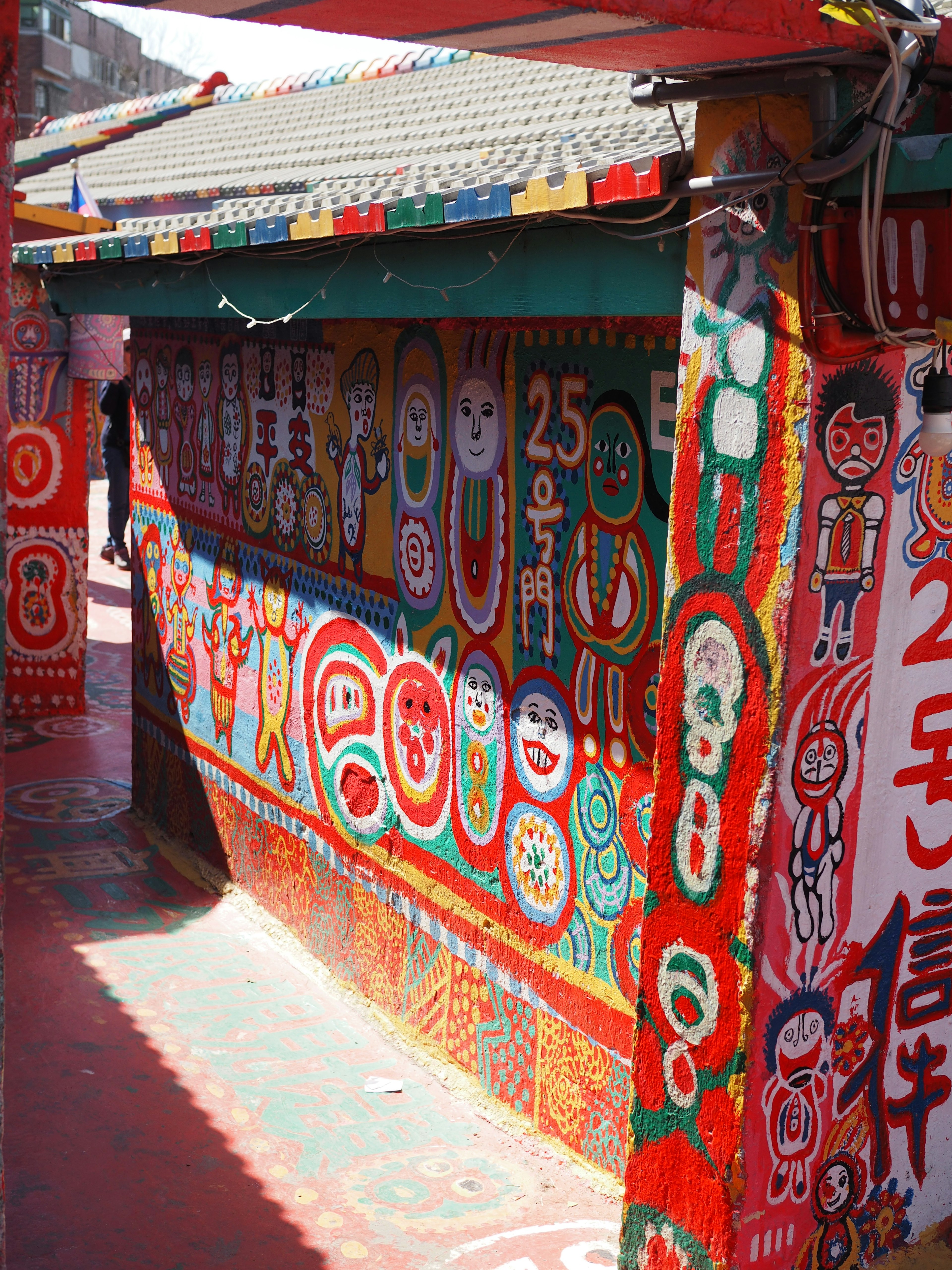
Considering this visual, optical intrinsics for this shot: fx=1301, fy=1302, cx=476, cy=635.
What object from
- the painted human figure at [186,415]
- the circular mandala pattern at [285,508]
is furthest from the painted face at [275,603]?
the painted human figure at [186,415]

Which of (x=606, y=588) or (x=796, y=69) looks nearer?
(x=796, y=69)

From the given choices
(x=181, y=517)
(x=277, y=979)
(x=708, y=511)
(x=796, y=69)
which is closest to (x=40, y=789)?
(x=181, y=517)

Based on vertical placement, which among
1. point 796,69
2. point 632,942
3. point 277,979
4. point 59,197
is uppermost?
point 59,197

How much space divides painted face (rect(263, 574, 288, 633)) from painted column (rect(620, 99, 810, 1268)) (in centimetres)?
300

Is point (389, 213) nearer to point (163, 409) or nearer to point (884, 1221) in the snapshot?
point (884, 1221)

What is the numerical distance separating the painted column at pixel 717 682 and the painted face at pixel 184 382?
413cm

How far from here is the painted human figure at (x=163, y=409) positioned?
6.87 meters

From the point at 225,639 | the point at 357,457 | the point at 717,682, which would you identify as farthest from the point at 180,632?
the point at 717,682

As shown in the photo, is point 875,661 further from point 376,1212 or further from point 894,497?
point 376,1212

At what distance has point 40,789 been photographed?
26.1 ft

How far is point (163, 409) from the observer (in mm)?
6953

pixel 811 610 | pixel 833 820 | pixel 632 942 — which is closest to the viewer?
pixel 811 610

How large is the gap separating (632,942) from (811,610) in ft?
4.65

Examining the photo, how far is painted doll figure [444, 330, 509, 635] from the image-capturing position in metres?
4.27
